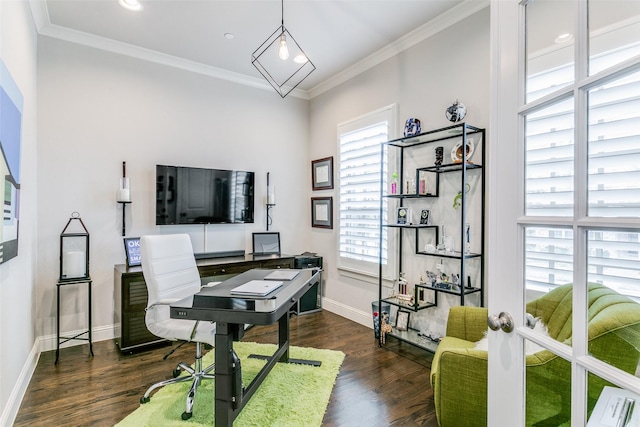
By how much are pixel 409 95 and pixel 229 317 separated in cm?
282

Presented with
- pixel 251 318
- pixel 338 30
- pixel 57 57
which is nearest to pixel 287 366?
pixel 251 318

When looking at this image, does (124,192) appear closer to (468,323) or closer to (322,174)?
(322,174)

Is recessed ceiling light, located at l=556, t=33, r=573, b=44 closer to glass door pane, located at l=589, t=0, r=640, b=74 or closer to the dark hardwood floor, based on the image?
glass door pane, located at l=589, t=0, r=640, b=74

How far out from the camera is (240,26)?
314 cm

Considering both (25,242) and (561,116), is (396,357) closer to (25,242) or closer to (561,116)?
(561,116)

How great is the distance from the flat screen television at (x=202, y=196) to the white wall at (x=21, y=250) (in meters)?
1.11

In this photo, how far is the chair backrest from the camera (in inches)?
91.0

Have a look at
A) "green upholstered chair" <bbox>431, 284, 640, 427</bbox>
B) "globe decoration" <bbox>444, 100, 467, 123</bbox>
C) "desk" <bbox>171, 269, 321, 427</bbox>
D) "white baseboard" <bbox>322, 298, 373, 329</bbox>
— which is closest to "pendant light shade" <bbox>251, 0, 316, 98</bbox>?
"globe decoration" <bbox>444, 100, 467, 123</bbox>

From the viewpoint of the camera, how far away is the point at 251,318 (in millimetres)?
1648

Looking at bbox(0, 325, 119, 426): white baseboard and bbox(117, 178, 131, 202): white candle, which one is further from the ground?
bbox(117, 178, 131, 202): white candle

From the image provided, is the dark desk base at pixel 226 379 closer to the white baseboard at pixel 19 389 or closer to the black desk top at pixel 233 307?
the black desk top at pixel 233 307

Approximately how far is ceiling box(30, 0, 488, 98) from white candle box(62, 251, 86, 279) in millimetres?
2100

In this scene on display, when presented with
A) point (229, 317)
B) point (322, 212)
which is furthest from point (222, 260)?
point (229, 317)

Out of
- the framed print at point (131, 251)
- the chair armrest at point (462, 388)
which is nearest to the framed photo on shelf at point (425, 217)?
the chair armrest at point (462, 388)
